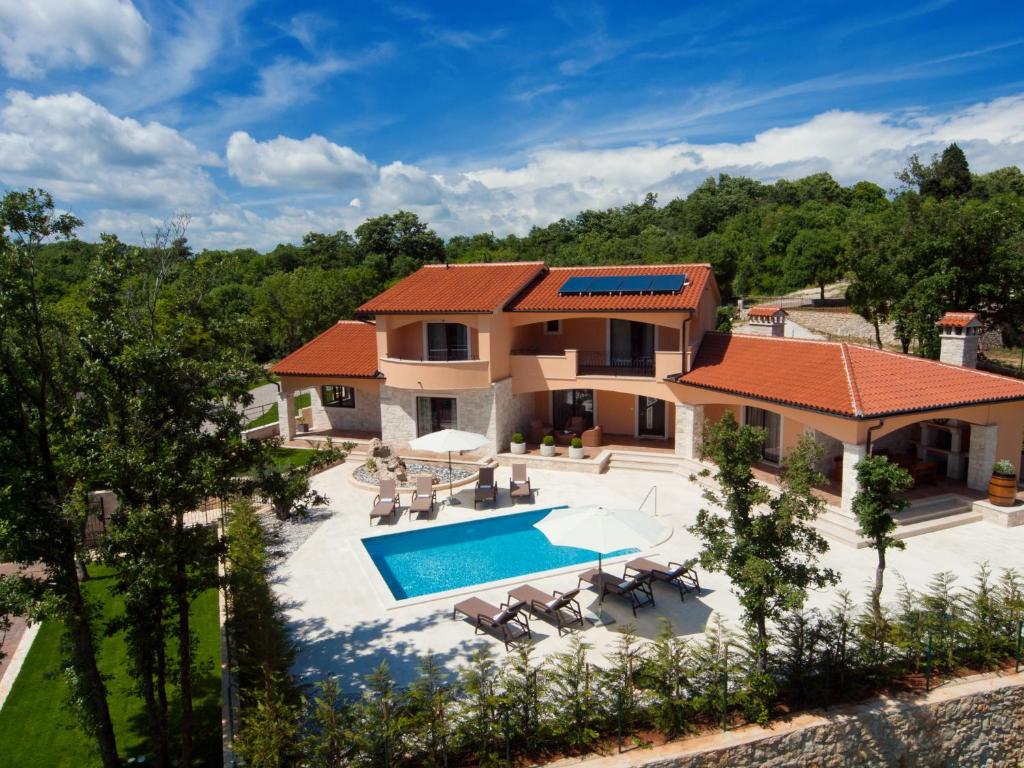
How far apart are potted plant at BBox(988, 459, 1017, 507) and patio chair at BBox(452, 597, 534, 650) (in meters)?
15.2

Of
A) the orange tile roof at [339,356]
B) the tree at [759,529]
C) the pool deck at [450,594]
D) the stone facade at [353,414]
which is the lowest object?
the pool deck at [450,594]

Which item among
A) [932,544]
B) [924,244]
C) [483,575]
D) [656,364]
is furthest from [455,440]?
[924,244]

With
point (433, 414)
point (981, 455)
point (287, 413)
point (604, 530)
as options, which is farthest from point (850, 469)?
point (287, 413)

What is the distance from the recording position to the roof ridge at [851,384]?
1913 centimetres

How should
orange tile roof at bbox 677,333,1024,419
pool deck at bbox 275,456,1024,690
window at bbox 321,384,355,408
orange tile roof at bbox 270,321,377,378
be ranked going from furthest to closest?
1. window at bbox 321,384,355,408
2. orange tile roof at bbox 270,321,377,378
3. orange tile roof at bbox 677,333,1024,419
4. pool deck at bbox 275,456,1024,690

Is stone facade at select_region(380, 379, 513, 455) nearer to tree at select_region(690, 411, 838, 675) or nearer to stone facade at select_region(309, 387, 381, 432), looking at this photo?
stone facade at select_region(309, 387, 381, 432)

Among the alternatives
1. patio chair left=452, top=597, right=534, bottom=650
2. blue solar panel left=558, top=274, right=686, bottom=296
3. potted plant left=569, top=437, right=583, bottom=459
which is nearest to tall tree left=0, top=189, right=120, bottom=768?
patio chair left=452, top=597, right=534, bottom=650

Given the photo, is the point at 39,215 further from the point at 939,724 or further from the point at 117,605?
the point at 939,724

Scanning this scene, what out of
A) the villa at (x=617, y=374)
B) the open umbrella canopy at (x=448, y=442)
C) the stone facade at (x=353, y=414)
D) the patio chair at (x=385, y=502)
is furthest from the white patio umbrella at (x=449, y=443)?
the stone facade at (x=353, y=414)

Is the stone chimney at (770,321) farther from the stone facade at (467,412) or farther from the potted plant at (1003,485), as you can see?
the stone facade at (467,412)

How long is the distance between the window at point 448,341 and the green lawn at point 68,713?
16510 millimetres

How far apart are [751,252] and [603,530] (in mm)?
63107

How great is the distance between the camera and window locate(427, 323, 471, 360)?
99.0 feet

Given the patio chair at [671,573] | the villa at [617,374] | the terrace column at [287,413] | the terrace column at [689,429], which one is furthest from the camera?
the terrace column at [287,413]
